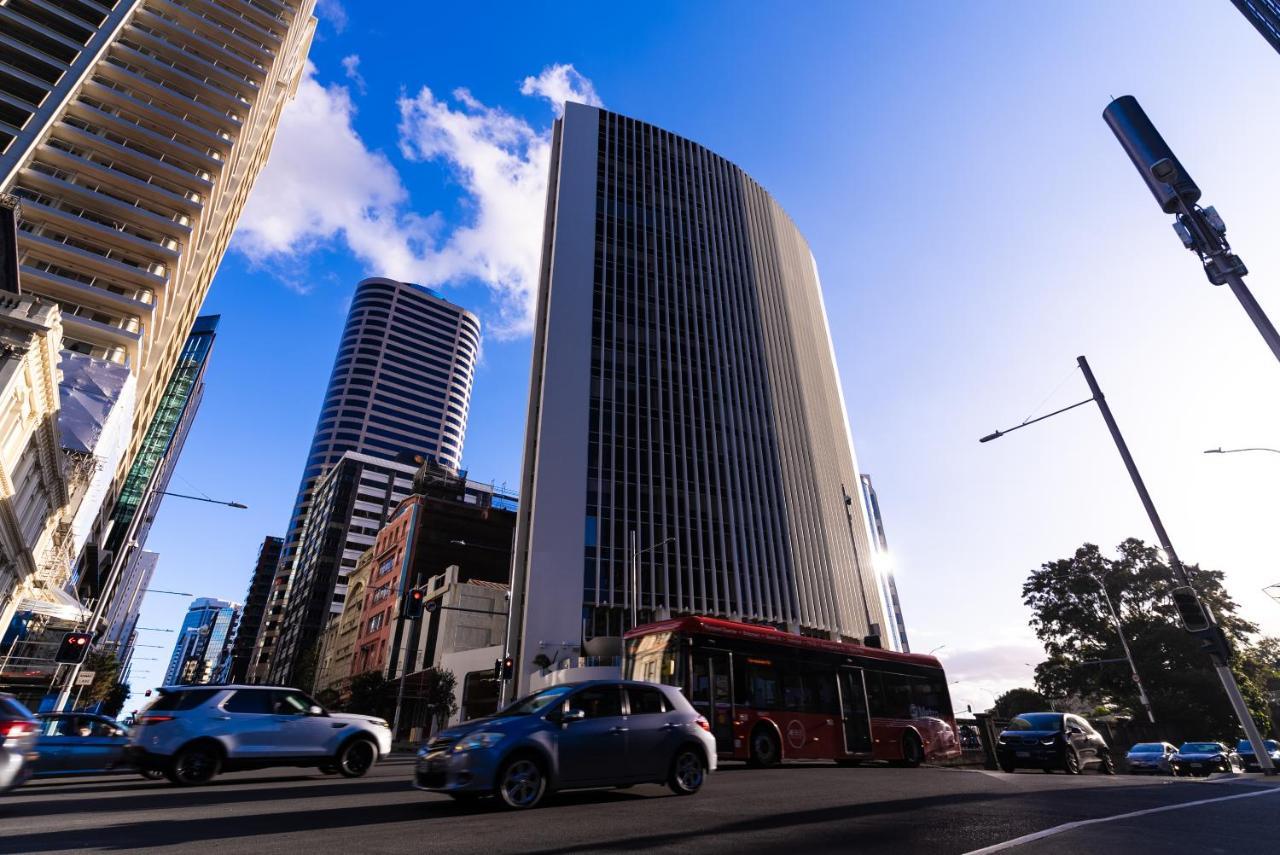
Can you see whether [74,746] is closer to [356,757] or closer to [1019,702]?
[356,757]

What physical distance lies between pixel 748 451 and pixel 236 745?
5024 centimetres

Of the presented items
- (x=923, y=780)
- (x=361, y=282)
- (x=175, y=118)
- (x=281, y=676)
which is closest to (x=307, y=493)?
(x=281, y=676)

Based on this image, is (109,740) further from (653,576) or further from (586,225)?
(586,225)

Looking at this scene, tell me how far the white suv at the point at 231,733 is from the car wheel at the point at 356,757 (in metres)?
0.03

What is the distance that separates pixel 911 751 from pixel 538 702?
1419 centimetres

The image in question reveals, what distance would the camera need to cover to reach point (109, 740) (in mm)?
13602

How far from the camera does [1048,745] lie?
1659 cm

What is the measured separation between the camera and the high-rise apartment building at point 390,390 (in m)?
118

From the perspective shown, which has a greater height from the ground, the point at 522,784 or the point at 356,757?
the point at 356,757

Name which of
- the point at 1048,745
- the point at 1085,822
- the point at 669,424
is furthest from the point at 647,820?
the point at 669,424

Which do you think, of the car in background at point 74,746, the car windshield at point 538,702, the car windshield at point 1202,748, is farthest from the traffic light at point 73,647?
the car windshield at point 1202,748

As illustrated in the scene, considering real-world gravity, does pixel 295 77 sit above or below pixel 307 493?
above

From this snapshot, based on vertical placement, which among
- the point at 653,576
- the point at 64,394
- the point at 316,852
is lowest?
the point at 316,852

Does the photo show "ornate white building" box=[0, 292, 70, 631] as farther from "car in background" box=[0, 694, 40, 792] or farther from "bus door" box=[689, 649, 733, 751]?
"bus door" box=[689, 649, 733, 751]
